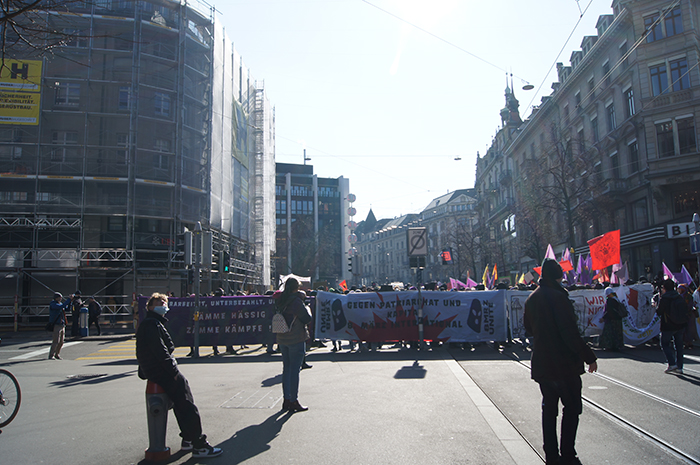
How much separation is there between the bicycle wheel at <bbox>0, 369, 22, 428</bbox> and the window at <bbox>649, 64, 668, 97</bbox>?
32335mm

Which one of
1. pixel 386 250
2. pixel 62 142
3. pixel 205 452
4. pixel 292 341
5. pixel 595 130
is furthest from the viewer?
pixel 386 250

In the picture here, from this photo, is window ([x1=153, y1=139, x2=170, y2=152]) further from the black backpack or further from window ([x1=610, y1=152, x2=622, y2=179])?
window ([x1=610, y1=152, x2=622, y2=179])

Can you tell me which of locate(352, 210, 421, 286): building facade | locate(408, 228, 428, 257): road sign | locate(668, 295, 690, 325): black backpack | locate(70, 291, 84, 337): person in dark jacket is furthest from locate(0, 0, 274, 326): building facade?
locate(352, 210, 421, 286): building facade

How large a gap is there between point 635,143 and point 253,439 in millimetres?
31891

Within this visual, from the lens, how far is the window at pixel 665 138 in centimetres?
2841

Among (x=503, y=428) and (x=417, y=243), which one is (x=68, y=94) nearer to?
(x=417, y=243)

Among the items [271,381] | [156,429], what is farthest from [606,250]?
[156,429]

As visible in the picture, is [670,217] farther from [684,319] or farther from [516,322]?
[684,319]

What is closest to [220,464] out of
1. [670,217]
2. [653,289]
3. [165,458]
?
[165,458]

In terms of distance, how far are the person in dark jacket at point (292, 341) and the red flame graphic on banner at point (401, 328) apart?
23.1 ft

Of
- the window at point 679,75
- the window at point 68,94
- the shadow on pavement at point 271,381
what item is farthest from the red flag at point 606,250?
the window at point 68,94

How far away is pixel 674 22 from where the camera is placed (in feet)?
93.7

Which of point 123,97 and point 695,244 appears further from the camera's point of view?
point 123,97

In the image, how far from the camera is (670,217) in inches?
1102
